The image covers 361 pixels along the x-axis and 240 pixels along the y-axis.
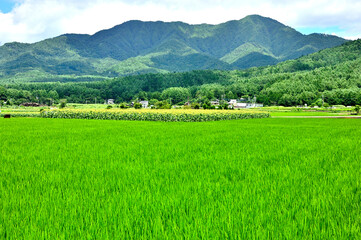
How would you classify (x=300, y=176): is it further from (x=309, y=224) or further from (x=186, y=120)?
(x=186, y=120)

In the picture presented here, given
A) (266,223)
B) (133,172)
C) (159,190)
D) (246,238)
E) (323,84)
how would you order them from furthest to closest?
(323,84) < (133,172) < (159,190) < (266,223) < (246,238)

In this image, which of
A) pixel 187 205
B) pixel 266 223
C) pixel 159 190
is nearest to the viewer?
pixel 266 223

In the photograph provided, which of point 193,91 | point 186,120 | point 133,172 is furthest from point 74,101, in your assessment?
point 133,172

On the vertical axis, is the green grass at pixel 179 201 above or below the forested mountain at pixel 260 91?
below

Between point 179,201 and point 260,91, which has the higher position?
point 260,91

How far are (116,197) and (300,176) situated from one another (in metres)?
4.17

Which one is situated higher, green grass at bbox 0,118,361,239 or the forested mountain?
the forested mountain

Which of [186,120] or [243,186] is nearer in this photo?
[243,186]

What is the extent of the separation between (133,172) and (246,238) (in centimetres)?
389

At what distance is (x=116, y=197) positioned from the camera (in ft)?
14.2

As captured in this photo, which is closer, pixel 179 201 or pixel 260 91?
pixel 179 201

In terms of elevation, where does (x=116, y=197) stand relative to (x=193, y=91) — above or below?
below

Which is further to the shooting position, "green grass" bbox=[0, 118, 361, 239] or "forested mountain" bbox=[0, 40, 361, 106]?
"forested mountain" bbox=[0, 40, 361, 106]

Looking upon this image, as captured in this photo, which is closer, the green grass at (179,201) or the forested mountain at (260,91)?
the green grass at (179,201)
